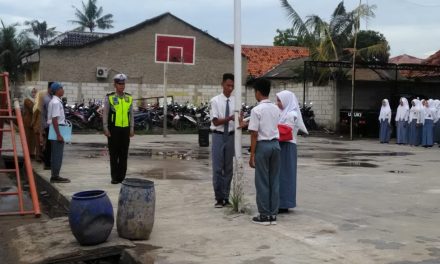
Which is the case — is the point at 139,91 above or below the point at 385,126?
above

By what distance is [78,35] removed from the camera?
120 feet

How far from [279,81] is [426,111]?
12.6m

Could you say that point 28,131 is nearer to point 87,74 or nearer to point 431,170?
point 431,170

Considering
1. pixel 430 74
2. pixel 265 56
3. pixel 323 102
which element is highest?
pixel 265 56

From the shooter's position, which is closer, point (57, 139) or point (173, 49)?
point (57, 139)

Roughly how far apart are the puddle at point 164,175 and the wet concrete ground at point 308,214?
19 millimetres

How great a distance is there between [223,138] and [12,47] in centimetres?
3768

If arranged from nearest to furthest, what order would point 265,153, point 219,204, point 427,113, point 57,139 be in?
point 265,153, point 219,204, point 57,139, point 427,113

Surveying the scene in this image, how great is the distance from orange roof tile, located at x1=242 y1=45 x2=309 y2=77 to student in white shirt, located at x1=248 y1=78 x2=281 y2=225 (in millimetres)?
28442

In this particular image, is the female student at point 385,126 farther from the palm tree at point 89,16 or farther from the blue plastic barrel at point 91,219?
the palm tree at point 89,16

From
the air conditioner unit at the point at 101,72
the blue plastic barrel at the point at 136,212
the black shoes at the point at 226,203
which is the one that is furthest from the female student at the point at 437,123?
the blue plastic barrel at the point at 136,212

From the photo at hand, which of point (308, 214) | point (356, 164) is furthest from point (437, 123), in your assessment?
point (308, 214)

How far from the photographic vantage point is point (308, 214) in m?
7.41

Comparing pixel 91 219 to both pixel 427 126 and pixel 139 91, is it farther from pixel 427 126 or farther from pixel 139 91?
pixel 139 91
